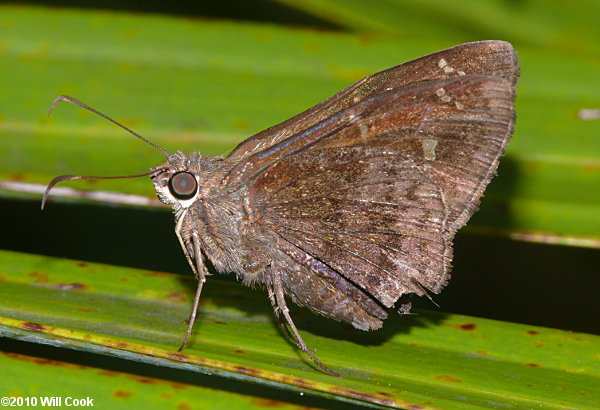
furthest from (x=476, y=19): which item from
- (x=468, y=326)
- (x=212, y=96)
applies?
(x=468, y=326)

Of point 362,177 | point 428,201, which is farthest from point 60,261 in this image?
point 428,201

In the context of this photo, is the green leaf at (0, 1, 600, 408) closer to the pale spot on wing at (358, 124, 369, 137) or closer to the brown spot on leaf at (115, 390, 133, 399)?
the brown spot on leaf at (115, 390, 133, 399)

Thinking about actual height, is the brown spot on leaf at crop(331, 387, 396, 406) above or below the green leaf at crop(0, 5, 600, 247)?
below

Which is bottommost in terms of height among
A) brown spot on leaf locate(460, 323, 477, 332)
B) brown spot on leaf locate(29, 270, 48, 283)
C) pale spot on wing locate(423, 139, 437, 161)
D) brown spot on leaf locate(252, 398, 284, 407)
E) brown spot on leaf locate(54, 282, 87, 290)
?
brown spot on leaf locate(252, 398, 284, 407)

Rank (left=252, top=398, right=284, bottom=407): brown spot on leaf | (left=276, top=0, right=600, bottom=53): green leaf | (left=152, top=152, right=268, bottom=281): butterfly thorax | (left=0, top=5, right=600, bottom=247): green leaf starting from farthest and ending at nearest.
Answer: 1. (left=276, top=0, right=600, bottom=53): green leaf
2. (left=0, top=5, right=600, bottom=247): green leaf
3. (left=152, top=152, right=268, bottom=281): butterfly thorax
4. (left=252, top=398, right=284, bottom=407): brown spot on leaf

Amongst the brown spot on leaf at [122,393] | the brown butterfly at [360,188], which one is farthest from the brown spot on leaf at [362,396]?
the brown spot on leaf at [122,393]

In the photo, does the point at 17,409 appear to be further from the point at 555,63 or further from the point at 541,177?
the point at 555,63

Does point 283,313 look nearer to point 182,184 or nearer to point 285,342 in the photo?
point 285,342

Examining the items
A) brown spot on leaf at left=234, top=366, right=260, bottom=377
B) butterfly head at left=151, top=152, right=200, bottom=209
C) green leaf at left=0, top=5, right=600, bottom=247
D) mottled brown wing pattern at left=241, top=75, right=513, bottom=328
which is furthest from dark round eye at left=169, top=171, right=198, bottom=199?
brown spot on leaf at left=234, top=366, right=260, bottom=377
